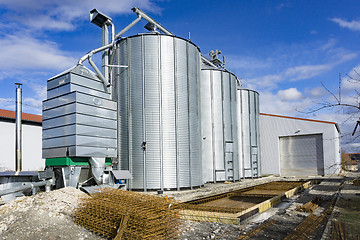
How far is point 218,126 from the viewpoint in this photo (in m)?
26.6

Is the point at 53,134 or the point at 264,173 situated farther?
the point at 264,173

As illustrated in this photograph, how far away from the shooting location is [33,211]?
34.1ft

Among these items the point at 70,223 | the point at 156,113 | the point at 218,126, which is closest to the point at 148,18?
the point at 156,113

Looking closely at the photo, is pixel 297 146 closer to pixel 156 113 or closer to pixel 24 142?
pixel 156 113

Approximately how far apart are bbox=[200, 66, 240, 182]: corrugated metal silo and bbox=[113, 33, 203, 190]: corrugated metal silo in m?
5.05

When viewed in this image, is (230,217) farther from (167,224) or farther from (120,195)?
(120,195)

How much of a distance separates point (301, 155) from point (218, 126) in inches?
585

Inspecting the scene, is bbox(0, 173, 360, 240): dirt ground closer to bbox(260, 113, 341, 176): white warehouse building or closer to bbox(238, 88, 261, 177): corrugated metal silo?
bbox(238, 88, 261, 177): corrugated metal silo

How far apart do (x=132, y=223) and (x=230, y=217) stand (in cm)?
427

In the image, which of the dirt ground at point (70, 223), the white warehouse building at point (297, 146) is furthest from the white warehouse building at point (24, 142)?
the white warehouse building at point (297, 146)

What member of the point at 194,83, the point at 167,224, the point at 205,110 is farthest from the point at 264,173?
the point at 167,224

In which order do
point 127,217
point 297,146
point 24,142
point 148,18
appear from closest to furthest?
point 127,217 → point 148,18 → point 24,142 → point 297,146

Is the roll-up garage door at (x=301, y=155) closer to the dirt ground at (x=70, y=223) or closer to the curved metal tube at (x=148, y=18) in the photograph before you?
the curved metal tube at (x=148, y=18)

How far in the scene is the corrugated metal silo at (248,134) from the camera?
31219 millimetres
